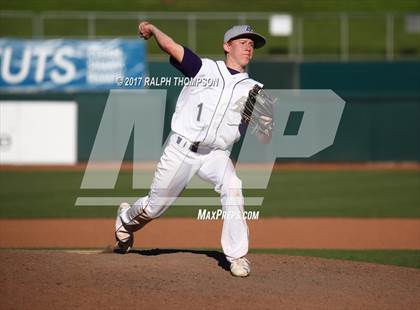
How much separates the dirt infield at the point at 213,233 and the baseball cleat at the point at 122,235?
2.69 meters

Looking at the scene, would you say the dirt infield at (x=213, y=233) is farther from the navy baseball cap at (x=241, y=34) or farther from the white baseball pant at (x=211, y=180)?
the navy baseball cap at (x=241, y=34)

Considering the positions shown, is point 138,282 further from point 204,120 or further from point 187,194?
point 187,194

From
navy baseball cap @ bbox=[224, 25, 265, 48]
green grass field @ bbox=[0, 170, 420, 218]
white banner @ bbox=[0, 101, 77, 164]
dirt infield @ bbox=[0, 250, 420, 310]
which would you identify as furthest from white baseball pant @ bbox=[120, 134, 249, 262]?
white banner @ bbox=[0, 101, 77, 164]

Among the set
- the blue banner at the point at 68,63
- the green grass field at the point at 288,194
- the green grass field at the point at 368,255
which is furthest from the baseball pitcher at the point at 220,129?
the blue banner at the point at 68,63

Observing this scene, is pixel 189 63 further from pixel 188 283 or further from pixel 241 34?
pixel 188 283

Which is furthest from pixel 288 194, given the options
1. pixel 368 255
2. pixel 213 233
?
pixel 368 255

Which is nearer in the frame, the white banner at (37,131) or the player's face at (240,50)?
the player's face at (240,50)

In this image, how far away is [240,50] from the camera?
6.92 m

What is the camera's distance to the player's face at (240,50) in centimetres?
691

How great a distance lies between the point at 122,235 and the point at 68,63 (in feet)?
55.9

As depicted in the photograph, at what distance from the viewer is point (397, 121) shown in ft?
78.1

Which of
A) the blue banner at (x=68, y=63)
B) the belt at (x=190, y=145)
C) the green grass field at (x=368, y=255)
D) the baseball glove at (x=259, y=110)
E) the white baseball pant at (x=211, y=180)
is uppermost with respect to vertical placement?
the baseball glove at (x=259, y=110)

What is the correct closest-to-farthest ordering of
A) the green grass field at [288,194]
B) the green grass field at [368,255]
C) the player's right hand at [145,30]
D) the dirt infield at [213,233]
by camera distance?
1. the player's right hand at [145,30]
2. the green grass field at [368,255]
3. the dirt infield at [213,233]
4. the green grass field at [288,194]

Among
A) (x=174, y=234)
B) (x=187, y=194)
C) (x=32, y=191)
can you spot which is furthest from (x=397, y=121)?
(x=174, y=234)
